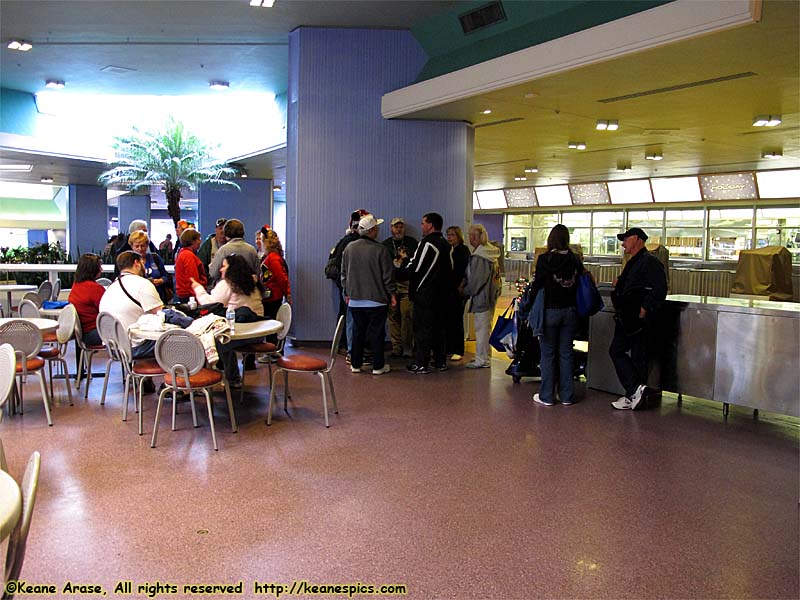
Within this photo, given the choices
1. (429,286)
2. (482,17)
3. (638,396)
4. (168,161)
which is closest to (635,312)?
(638,396)

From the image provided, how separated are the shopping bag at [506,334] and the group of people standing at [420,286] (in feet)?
1.58

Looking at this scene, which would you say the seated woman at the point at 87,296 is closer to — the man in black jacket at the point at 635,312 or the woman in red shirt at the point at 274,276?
the woman in red shirt at the point at 274,276

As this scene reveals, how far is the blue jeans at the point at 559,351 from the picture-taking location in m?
6.45

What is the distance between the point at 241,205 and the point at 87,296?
11969 mm

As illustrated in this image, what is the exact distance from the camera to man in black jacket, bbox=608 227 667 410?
20.3 feet

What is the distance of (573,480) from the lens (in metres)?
4.55

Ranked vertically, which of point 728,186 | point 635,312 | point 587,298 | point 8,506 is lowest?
point 8,506

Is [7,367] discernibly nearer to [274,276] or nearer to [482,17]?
[274,276]

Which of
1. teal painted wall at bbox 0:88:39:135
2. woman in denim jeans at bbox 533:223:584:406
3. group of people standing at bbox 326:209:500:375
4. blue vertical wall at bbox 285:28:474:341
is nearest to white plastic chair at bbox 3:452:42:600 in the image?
woman in denim jeans at bbox 533:223:584:406

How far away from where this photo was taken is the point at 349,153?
9.36 m

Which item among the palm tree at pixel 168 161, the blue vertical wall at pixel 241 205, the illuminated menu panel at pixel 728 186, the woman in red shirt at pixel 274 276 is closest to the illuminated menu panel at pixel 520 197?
the illuminated menu panel at pixel 728 186

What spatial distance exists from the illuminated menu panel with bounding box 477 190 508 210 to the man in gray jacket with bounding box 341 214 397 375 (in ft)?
49.5

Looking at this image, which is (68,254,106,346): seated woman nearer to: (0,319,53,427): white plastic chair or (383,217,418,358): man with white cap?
(0,319,53,427): white plastic chair

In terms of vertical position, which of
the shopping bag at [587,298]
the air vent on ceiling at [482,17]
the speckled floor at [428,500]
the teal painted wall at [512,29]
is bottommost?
the speckled floor at [428,500]
